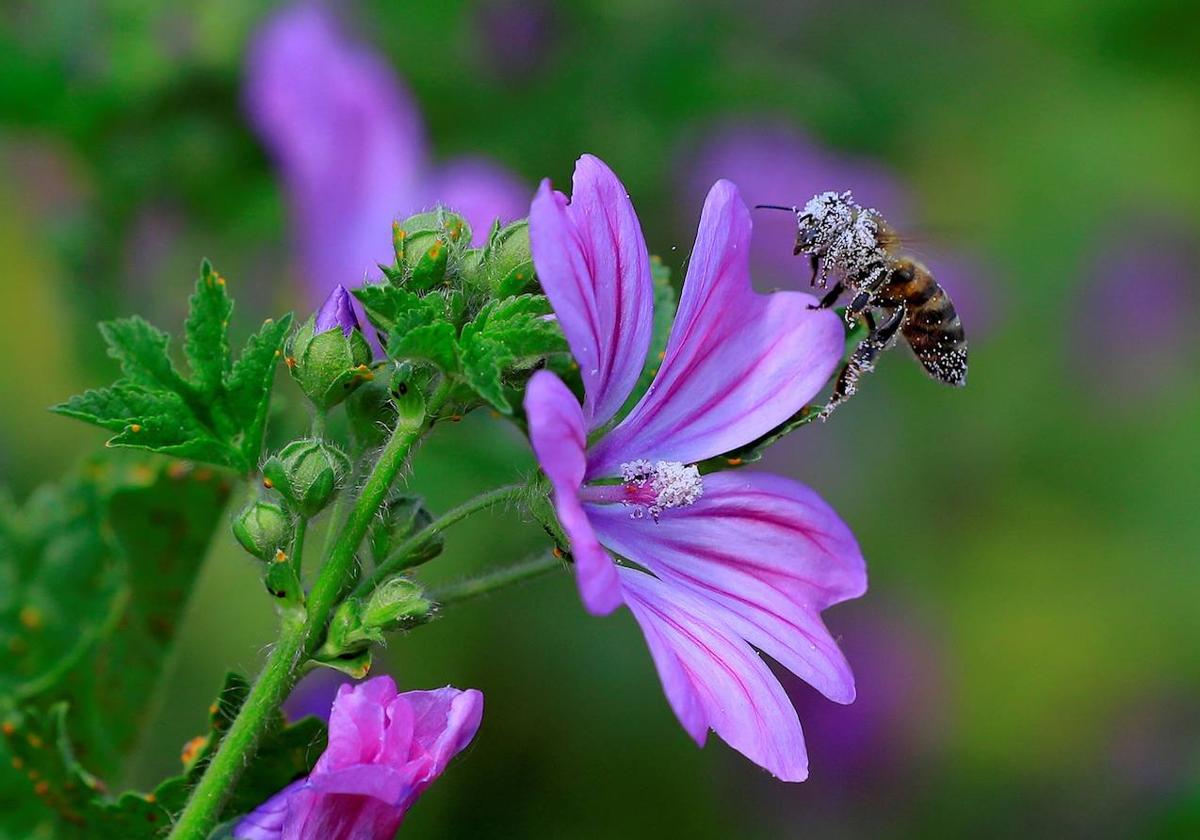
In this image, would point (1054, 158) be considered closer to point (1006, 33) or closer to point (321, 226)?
point (1006, 33)

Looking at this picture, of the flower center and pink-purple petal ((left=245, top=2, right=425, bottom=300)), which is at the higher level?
pink-purple petal ((left=245, top=2, right=425, bottom=300))

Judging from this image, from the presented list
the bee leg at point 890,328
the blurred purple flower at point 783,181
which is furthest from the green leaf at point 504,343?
the blurred purple flower at point 783,181

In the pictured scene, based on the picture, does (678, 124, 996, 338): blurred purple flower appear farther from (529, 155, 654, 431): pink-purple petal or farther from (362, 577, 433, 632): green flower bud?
(362, 577, 433, 632): green flower bud

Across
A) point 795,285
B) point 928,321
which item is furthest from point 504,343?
point 795,285

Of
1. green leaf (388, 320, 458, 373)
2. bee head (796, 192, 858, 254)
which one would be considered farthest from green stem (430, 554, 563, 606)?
Result: bee head (796, 192, 858, 254)

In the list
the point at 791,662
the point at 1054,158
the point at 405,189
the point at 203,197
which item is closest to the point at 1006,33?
the point at 1054,158
